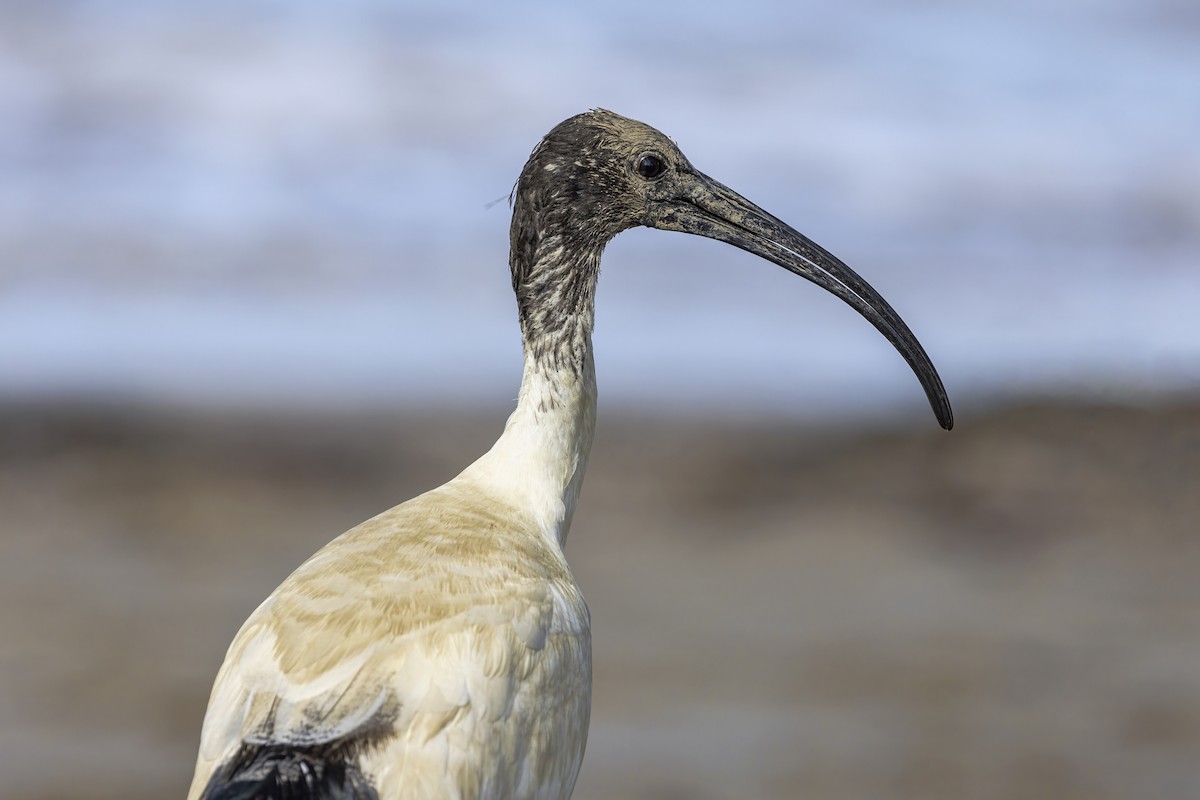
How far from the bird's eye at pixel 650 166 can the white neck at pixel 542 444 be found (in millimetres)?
A: 712

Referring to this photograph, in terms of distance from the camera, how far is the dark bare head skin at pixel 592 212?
6875 mm

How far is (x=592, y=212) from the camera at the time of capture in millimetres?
6922

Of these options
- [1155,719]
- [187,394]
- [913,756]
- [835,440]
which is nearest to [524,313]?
[913,756]

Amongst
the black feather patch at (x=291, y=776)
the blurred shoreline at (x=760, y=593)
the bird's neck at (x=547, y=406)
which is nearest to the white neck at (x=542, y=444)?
the bird's neck at (x=547, y=406)

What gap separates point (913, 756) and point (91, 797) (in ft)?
23.4

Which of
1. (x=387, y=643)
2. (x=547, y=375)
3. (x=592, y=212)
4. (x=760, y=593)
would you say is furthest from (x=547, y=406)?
(x=760, y=593)

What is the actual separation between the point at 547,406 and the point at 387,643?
5.23 feet

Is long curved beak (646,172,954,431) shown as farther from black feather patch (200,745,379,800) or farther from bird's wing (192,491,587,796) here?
black feather patch (200,745,379,800)

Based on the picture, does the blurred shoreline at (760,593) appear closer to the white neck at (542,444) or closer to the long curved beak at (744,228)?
the white neck at (542,444)

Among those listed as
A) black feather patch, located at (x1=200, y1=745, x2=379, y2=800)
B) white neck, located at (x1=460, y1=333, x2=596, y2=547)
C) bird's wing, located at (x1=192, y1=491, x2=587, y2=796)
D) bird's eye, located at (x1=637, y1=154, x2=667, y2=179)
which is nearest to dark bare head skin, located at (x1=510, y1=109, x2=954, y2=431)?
bird's eye, located at (x1=637, y1=154, x2=667, y2=179)

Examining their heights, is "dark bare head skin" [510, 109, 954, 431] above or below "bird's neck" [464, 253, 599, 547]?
above

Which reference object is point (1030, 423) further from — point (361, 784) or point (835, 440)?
point (361, 784)

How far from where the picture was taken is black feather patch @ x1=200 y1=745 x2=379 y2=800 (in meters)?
5.11

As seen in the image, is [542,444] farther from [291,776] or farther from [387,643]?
[291,776]
